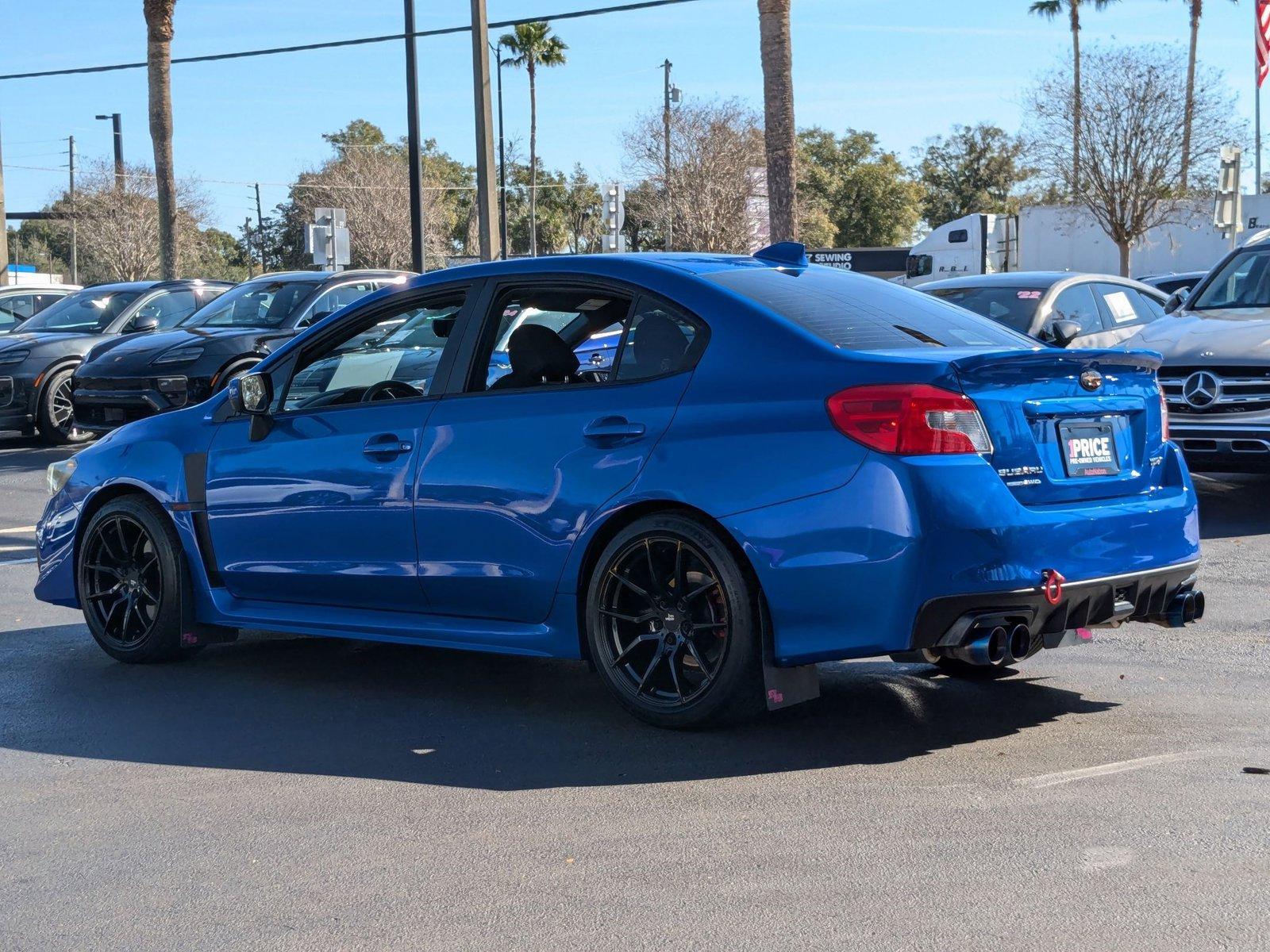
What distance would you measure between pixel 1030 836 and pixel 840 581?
0.96 meters

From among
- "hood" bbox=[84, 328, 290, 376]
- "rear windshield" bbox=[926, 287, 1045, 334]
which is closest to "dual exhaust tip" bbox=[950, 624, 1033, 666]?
"rear windshield" bbox=[926, 287, 1045, 334]

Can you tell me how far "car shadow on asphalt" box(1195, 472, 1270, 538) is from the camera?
10.0 meters

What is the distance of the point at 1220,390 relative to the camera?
10.2 meters

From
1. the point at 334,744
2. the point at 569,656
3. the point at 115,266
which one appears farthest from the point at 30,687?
the point at 115,266

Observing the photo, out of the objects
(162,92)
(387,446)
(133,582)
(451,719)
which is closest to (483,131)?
(162,92)

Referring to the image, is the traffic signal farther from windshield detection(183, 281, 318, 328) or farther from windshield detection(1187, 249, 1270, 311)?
windshield detection(1187, 249, 1270, 311)

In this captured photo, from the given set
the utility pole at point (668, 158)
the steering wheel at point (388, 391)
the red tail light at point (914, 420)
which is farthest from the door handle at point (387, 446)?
the utility pole at point (668, 158)

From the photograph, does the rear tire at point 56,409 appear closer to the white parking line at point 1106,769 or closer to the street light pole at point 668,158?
the white parking line at point 1106,769

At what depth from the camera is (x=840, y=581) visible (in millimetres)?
4793

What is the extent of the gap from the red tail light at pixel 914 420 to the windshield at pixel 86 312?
1488 cm

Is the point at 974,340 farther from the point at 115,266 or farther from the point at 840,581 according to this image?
the point at 115,266

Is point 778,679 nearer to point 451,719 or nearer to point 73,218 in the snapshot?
point 451,719

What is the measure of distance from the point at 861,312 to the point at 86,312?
14.9 m

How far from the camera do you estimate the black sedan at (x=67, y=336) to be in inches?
668
